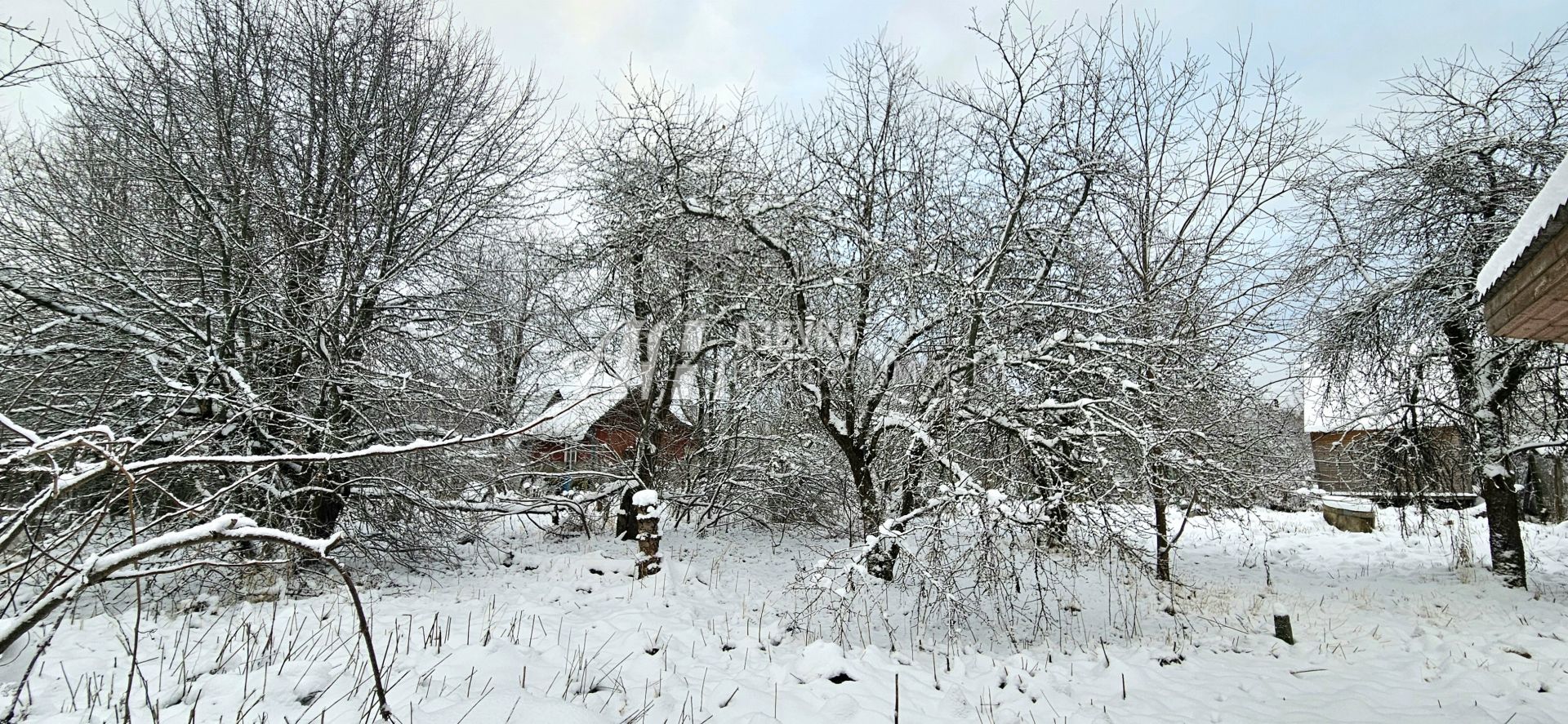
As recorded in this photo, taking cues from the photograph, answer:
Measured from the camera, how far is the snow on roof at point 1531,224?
3016mm

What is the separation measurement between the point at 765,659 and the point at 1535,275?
17.1 ft

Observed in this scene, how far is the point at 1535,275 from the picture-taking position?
3.26 m

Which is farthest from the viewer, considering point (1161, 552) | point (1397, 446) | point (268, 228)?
point (1397, 446)

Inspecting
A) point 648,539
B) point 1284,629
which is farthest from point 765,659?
point 1284,629

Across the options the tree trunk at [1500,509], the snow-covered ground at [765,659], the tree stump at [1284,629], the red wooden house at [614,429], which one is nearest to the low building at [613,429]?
the red wooden house at [614,429]

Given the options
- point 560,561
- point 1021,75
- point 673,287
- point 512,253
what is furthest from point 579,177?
point 1021,75

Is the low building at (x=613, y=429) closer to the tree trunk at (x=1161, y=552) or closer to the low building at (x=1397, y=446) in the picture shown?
the tree trunk at (x=1161, y=552)

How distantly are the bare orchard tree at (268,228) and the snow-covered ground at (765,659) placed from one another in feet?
5.11

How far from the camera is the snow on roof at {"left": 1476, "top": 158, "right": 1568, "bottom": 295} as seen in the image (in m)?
3.02

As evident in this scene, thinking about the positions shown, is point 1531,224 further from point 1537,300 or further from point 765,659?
point 765,659

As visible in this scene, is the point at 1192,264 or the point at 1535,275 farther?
the point at 1192,264

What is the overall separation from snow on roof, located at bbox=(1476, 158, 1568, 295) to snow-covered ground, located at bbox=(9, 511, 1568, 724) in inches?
123

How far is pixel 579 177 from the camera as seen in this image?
970cm

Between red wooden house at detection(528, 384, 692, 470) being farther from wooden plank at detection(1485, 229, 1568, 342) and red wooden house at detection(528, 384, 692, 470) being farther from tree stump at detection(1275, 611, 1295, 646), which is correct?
wooden plank at detection(1485, 229, 1568, 342)
